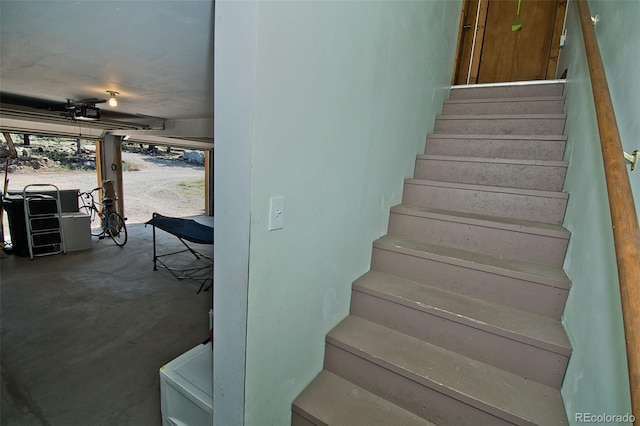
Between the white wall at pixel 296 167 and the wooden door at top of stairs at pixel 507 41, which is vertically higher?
the wooden door at top of stairs at pixel 507 41

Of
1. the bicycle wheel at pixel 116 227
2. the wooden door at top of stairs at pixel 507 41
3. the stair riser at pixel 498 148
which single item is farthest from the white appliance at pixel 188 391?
the bicycle wheel at pixel 116 227

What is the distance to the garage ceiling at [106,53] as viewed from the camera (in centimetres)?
149

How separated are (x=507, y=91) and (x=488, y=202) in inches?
58.2

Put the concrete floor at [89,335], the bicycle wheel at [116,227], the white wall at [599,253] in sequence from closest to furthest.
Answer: the white wall at [599,253] → the concrete floor at [89,335] → the bicycle wheel at [116,227]

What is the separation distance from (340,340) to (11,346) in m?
3.08

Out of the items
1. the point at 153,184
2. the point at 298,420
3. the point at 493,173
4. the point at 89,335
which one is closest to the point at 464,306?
the point at 298,420

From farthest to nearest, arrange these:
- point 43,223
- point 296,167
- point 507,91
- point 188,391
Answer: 1. point 43,223
2. point 507,91
3. point 188,391
4. point 296,167

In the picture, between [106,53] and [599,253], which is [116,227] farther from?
[599,253]

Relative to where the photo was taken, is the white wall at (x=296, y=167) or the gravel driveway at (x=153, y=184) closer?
the white wall at (x=296, y=167)

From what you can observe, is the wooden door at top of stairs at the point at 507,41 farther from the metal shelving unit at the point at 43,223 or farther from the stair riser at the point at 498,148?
the metal shelving unit at the point at 43,223

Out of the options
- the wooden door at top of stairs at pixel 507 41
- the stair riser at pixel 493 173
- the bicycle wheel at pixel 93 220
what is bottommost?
the bicycle wheel at pixel 93 220

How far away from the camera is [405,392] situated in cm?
128

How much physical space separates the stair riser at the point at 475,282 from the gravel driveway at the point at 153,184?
8.74m

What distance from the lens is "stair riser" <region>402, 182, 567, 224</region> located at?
1.70 metres
